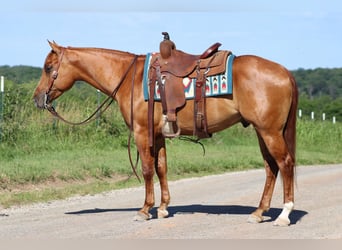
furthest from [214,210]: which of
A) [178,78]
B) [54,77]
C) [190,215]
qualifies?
[54,77]

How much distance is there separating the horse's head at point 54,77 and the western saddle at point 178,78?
1.41m

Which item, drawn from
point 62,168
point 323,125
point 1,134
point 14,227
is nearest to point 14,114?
point 1,134

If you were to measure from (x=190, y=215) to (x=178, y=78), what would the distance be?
206 centimetres

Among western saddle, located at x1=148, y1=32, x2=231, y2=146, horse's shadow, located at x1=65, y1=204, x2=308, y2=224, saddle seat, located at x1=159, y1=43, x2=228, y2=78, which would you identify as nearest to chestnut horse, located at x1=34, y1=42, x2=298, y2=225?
western saddle, located at x1=148, y1=32, x2=231, y2=146

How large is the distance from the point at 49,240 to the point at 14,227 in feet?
4.67

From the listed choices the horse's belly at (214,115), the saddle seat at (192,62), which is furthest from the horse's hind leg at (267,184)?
the saddle seat at (192,62)

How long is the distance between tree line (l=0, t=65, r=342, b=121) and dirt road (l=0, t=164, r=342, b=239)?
4818 centimetres

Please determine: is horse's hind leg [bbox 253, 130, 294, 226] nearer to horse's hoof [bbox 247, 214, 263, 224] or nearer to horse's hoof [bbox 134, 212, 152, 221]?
horse's hoof [bbox 247, 214, 263, 224]

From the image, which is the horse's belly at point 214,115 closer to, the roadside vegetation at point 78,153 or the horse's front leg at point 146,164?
the horse's front leg at point 146,164

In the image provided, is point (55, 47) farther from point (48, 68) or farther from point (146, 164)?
point (146, 164)

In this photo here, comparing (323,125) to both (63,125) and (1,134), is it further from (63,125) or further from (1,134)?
(1,134)

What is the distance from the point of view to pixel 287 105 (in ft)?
30.9

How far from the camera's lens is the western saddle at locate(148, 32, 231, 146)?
9.67 m

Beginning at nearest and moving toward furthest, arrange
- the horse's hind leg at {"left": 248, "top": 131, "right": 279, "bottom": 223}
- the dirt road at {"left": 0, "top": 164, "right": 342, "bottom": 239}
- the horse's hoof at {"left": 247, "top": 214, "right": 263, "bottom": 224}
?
1. the dirt road at {"left": 0, "top": 164, "right": 342, "bottom": 239}
2. the horse's hoof at {"left": 247, "top": 214, "right": 263, "bottom": 224}
3. the horse's hind leg at {"left": 248, "top": 131, "right": 279, "bottom": 223}
